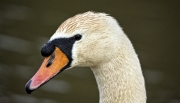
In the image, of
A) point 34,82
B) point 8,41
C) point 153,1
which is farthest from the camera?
point 153,1

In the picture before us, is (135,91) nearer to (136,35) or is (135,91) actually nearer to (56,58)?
(56,58)

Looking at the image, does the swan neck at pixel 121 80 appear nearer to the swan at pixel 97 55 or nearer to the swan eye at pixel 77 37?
the swan at pixel 97 55

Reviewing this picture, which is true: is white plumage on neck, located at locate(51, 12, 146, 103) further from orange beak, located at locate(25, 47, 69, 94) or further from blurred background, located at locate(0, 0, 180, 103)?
blurred background, located at locate(0, 0, 180, 103)

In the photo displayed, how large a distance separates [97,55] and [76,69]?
3.46 metres

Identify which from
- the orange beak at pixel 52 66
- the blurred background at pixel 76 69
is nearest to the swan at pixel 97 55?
the orange beak at pixel 52 66

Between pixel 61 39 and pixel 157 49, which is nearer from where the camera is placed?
pixel 61 39

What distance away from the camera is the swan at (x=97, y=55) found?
275cm

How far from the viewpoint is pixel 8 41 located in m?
6.53

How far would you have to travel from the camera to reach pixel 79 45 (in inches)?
109

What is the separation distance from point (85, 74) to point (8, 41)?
3.79 ft

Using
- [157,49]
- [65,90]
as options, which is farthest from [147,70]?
[65,90]

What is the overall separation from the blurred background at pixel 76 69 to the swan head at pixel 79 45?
3072 mm

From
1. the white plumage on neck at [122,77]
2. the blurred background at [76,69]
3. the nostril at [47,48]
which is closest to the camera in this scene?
the nostril at [47,48]

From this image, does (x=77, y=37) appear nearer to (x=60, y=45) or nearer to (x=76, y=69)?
(x=60, y=45)
